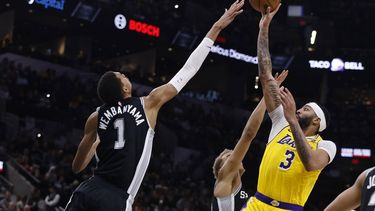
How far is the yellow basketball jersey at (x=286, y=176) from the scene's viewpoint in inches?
191

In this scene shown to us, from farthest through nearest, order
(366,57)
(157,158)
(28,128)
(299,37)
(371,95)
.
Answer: (371,95)
(299,37)
(366,57)
(157,158)
(28,128)

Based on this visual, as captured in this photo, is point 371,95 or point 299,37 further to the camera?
point 371,95

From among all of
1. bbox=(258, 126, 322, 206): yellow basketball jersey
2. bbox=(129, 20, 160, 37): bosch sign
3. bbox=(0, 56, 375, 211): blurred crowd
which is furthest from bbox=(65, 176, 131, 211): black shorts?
bbox=(129, 20, 160, 37): bosch sign

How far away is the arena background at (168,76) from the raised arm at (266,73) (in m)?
9.17

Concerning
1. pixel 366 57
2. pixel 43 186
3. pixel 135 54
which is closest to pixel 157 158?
pixel 43 186

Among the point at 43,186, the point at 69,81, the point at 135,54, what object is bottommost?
the point at 43,186

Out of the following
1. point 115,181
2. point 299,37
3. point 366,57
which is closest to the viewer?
point 115,181

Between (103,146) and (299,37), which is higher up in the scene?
(299,37)

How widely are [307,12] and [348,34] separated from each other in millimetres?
2124

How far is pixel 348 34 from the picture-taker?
30422 millimetres

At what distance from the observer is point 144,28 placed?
2522 centimetres

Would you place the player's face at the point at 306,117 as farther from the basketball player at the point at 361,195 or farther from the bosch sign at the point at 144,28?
the bosch sign at the point at 144,28

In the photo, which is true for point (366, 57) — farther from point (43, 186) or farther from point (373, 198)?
point (373, 198)

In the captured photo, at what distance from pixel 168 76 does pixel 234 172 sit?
25042 mm
